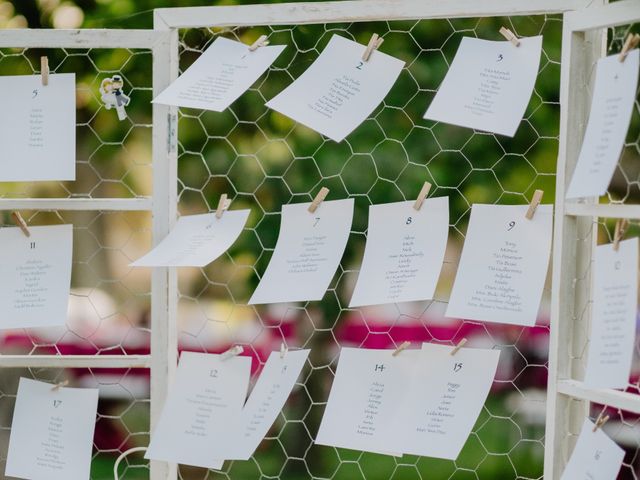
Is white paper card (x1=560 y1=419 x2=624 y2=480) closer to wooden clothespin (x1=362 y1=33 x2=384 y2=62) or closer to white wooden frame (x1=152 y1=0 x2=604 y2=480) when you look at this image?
white wooden frame (x1=152 y1=0 x2=604 y2=480)

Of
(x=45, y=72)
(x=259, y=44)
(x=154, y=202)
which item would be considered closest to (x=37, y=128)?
(x=45, y=72)

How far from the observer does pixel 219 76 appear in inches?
58.4

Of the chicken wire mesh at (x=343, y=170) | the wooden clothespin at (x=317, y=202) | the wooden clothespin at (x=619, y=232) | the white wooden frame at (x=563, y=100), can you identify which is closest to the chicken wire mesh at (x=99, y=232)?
the chicken wire mesh at (x=343, y=170)

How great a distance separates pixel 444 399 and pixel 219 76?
0.60 m

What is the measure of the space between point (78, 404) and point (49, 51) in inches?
42.9

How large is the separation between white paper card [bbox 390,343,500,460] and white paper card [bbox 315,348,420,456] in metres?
0.02

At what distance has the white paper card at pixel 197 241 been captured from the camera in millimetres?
1421

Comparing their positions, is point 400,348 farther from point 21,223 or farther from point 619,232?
point 21,223

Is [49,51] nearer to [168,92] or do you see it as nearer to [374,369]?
[168,92]

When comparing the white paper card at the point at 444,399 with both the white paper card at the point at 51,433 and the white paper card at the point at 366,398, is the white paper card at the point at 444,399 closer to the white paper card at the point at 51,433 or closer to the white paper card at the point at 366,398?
the white paper card at the point at 366,398

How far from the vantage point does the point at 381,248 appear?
1.44m

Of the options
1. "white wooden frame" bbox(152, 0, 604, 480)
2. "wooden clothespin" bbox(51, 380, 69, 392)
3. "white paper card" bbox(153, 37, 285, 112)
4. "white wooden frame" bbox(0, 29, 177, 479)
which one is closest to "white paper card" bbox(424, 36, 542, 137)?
"white wooden frame" bbox(152, 0, 604, 480)

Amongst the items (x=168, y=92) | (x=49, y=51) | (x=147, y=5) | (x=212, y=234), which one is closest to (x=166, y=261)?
(x=212, y=234)

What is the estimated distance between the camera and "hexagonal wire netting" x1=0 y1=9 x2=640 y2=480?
6.97 feet
